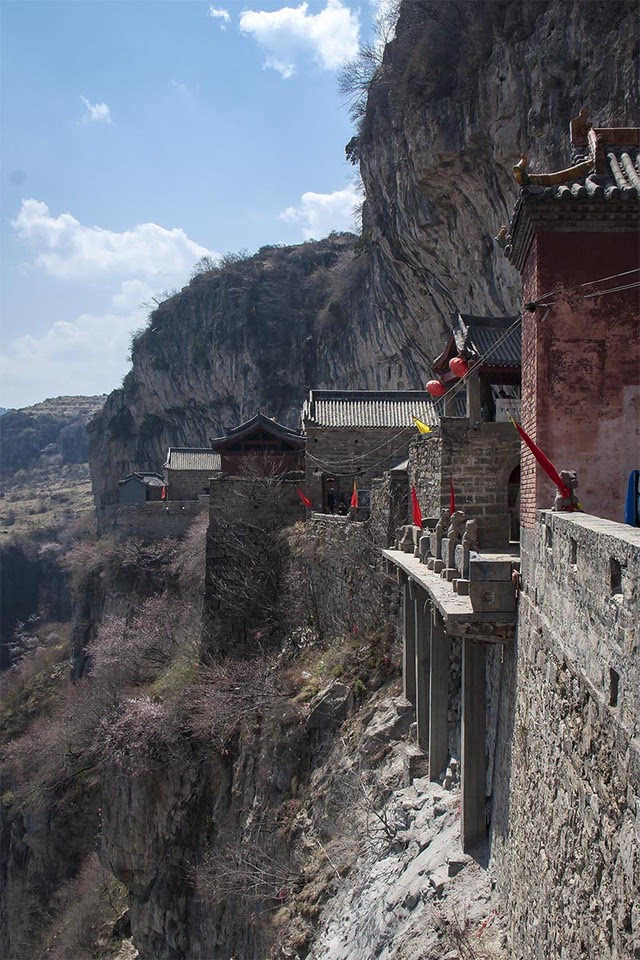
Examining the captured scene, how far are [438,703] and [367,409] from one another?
54.5ft

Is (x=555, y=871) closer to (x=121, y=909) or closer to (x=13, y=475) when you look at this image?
(x=121, y=909)

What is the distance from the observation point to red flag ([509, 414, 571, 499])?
6.27 metres

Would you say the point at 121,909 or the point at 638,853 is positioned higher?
the point at 638,853

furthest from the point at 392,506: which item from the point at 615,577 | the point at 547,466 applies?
the point at 615,577

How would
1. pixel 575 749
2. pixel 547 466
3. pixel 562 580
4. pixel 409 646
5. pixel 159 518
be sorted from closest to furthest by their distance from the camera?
1. pixel 575 749
2. pixel 562 580
3. pixel 547 466
4. pixel 409 646
5. pixel 159 518

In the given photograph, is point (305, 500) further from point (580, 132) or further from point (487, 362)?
point (580, 132)

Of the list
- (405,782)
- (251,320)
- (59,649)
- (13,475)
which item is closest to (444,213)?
(405,782)

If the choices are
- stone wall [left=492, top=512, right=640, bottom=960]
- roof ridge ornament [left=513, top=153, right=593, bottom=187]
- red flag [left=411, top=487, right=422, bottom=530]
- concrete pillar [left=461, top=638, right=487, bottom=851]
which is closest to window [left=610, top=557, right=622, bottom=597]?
stone wall [left=492, top=512, right=640, bottom=960]

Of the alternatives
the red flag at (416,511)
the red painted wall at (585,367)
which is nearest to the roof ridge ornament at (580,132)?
the red painted wall at (585,367)

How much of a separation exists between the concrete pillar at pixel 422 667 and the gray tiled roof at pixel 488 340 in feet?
16.9

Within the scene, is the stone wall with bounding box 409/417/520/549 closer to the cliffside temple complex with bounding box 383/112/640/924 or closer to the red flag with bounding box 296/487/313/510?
the cliffside temple complex with bounding box 383/112/640/924

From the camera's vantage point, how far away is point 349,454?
23.9 metres

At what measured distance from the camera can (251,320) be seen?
5909cm

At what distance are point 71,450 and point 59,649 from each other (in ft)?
250
